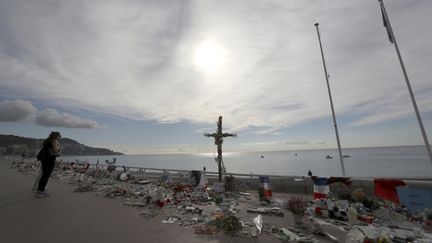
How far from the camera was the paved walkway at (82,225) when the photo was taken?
16.1ft

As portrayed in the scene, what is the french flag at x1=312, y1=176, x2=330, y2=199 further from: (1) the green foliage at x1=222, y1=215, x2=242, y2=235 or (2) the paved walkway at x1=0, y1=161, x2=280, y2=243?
(1) the green foliage at x1=222, y1=215, x2=242, y2=235

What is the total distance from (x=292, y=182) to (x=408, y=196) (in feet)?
16.2

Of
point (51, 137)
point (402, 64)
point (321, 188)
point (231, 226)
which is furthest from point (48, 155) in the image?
point (402, 64)

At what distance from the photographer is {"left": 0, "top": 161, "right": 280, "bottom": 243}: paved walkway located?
4914mm

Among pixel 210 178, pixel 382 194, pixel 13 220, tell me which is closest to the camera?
pixel 13 220

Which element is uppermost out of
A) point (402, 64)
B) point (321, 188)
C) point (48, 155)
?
point (402, 64)

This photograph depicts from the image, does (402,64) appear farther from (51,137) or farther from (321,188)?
(51,137)

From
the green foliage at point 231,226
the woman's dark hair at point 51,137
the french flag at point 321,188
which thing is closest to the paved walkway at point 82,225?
the green foliage at point 231,226

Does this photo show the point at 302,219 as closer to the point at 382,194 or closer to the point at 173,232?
the point at 382,194

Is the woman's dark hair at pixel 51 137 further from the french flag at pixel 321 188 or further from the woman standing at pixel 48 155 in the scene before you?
the french flag at pixel 321 188

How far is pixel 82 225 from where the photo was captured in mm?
5742

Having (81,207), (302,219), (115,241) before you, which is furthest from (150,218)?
(302,219)

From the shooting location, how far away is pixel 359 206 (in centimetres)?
759

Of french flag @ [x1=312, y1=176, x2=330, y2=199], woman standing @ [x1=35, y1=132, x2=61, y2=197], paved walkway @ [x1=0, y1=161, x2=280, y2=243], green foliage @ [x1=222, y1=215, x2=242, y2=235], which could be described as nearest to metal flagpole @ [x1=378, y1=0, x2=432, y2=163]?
french flag @ [x1=312, y1=176, x2=330, y2=199]
